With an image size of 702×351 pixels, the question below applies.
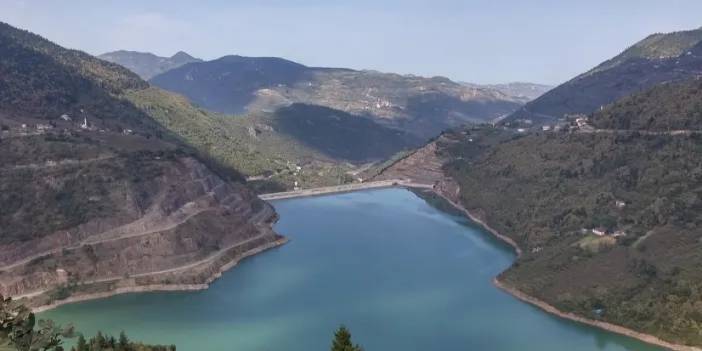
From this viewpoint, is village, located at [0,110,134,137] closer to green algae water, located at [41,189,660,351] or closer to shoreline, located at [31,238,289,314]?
shoreline, located at [31,238,289,314]

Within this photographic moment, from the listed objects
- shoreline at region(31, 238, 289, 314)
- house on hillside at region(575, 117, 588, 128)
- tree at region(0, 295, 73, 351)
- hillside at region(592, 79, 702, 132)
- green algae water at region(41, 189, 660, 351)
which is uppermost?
hillside at region(592, 79, 702, 132)

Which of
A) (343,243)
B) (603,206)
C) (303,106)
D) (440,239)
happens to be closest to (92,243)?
(343,243)

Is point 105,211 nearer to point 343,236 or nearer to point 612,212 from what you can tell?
point 343,236

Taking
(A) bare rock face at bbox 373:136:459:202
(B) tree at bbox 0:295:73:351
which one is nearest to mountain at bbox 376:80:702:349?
(A) bare rock face at bbox 373:136:459:202

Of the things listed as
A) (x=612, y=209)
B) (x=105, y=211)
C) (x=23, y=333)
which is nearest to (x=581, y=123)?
(x=612, y=209)

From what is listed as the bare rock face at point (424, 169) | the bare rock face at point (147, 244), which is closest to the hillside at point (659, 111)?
the bare rock face at point (424, 169)

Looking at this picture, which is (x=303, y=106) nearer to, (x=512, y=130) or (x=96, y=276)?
(x=512, y=130)
